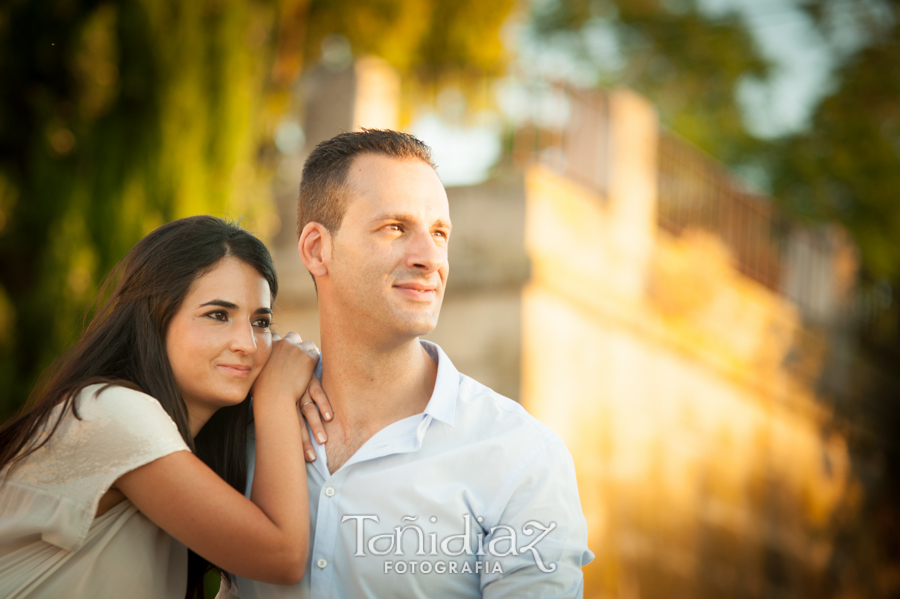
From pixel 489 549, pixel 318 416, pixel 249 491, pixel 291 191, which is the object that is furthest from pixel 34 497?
pixel 291 191

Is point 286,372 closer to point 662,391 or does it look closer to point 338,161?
point 338,161

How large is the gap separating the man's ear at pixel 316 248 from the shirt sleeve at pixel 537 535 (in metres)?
0.82

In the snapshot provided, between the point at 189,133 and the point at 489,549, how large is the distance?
5.87 meters

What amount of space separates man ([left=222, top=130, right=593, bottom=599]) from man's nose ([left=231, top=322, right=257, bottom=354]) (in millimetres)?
220

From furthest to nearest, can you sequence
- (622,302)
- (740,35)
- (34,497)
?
(740,35) < (622,302) < (34,497)

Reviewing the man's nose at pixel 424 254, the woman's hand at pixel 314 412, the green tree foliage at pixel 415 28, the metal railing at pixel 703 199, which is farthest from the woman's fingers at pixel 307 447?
the green tree foliage at pixel 415 28

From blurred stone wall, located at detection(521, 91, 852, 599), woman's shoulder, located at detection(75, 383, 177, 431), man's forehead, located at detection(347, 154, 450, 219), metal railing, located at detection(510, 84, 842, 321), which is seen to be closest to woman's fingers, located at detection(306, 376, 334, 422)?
woman's shoulder, located at detection(75, 383, 177, 431)

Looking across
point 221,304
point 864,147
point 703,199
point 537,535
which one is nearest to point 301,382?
point 221,304

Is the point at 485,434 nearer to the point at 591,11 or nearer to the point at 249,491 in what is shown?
the point at 249,491

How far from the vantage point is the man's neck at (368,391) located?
2.75 m

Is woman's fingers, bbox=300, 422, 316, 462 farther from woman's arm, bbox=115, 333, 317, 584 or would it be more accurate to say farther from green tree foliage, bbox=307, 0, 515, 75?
green tree foliage, bbox=307, 0, 515, 75

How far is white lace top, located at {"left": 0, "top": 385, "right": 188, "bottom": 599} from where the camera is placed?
8.05 ft

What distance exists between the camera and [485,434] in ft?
8.70

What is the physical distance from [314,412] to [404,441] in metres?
0.32
